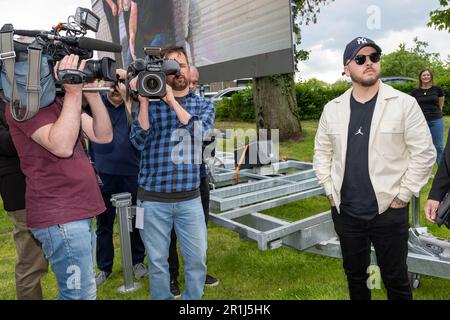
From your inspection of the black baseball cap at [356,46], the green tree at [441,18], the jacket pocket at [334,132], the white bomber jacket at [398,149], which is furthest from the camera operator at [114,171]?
the green tree at [441,18]

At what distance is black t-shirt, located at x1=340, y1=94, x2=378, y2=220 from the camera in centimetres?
225

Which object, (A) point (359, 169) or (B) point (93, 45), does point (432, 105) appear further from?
(B) point (93, 45)

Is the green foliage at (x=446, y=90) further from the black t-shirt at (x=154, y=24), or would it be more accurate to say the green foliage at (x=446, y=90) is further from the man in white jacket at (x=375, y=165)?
the man in white jacket at (x=375, y=165)

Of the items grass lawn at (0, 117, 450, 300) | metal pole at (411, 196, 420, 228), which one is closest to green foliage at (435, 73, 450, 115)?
grass lawn at (0, 117, 450, 300)

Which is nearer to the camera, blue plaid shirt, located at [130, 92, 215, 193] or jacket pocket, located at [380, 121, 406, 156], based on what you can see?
jacket pocket, located at [380, 121, 406, 156]

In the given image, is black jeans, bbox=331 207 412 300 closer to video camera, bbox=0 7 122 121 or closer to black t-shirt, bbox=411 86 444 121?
video camera, bbox=0 7 122 121

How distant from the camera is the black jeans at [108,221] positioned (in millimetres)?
3471

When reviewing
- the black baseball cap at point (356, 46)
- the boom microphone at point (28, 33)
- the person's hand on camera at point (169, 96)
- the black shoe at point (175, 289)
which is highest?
the boom microphone at point (28, 33)

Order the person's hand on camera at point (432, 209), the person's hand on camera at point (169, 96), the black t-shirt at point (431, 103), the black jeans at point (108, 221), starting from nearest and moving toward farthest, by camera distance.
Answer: the person's hand on camera at point (432, 209), the person's hand on camera at point (169, 96), the black jeans at point (108, 221), the black t-shirt at point (431, 103)

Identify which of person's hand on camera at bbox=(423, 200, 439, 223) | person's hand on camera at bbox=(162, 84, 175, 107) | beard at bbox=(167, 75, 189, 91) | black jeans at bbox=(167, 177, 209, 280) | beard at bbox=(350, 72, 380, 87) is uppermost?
beard at bbox=(167, 75, 189, 91)

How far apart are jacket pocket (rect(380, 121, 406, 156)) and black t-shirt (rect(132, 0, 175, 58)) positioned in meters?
8.10

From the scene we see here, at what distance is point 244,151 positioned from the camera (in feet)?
16.5

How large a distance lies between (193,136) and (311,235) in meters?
1.37

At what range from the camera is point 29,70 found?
1684mm
